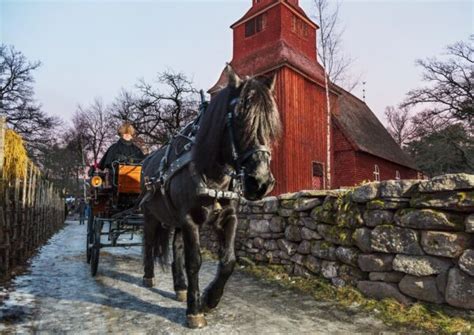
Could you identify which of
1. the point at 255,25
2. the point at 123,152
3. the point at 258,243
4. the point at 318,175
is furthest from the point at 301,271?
the point at 255,25

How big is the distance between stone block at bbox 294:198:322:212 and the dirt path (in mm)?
1252

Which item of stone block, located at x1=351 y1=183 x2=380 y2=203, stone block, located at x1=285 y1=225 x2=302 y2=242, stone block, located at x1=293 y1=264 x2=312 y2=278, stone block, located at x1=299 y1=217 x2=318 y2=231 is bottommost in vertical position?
stone block, located at x1=293 y1=264 x2=312 y2=278

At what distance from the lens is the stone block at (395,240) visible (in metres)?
3.89

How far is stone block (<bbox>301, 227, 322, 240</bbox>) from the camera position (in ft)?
17.4

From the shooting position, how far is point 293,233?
578 centimetres

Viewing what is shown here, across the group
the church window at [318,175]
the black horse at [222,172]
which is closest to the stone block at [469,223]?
the black horse at [222,172]

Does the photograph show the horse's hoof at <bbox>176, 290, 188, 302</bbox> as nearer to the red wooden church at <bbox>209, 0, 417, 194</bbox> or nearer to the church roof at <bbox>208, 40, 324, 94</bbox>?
the red wooden church at <bbox>209, 0, 417, 194</bbox>

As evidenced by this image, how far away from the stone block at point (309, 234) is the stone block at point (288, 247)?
323 mm

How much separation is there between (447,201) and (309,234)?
2153 millimetres

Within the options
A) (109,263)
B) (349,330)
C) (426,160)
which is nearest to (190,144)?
(349,330)

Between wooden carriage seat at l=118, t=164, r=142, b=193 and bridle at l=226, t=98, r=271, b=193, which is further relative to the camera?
wooden carriage seat at l=118, t=164, r=142, b=193

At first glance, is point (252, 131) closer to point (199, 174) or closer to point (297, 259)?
point (199, 174)

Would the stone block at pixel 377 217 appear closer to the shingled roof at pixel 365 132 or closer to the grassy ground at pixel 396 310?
the grassy ground at pixel 396 310

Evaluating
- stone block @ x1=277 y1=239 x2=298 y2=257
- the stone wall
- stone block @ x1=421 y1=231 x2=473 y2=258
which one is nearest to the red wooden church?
stone block @ x1=277 y1=239 x2=298 y2=257
